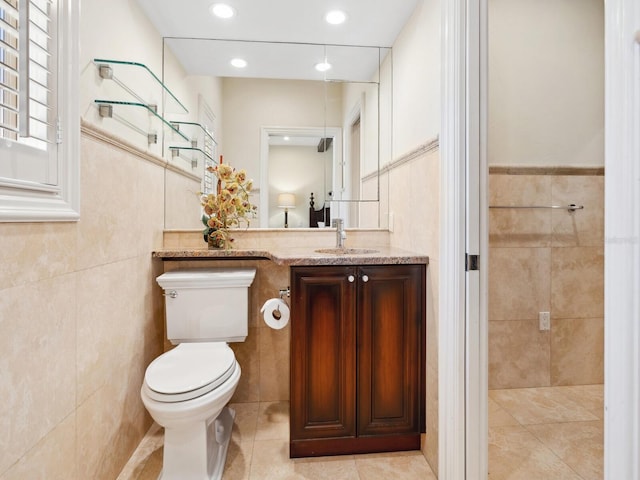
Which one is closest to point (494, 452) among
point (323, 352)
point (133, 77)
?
point (323, 352)

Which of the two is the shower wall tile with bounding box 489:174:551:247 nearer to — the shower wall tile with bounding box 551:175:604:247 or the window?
the shower wall tile with bounding box 551:175:604:247

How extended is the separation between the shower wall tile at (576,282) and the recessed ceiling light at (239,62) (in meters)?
2.34

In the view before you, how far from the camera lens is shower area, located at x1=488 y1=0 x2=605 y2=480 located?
2.14m

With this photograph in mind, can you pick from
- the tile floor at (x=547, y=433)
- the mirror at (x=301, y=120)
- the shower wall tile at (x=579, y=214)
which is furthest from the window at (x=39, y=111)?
the shower wall tile at (x=579, y=214)

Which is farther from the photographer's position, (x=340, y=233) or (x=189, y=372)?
(x=340, y=233)

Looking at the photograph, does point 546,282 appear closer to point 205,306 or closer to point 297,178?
point 297,178

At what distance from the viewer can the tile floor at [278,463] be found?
153cm

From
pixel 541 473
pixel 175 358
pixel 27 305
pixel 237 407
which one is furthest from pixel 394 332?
pixel 27 305

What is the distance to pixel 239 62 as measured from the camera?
2.23m

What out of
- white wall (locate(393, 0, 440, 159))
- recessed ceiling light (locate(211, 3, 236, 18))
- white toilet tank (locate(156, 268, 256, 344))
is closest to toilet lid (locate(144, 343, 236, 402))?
white toilet tank (locate(156, 268, 256, 344))

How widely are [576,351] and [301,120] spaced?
235 centimetres

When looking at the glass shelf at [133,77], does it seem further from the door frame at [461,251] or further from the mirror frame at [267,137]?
the door frame at [461,251]

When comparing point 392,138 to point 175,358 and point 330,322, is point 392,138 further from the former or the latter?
point 175,358

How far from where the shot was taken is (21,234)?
3.19 ft
